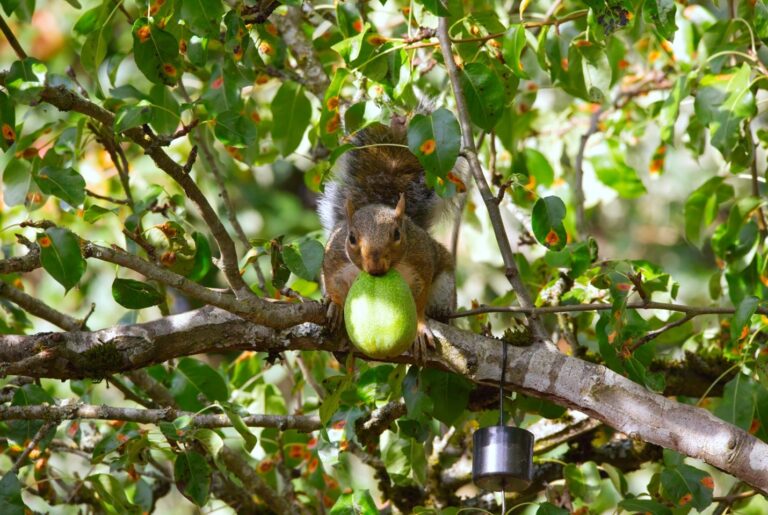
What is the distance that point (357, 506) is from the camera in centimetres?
206

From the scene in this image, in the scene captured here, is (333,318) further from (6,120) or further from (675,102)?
(675,102)

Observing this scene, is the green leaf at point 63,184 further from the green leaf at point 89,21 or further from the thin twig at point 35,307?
the green leaf at point 89,21

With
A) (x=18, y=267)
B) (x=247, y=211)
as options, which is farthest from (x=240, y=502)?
(x=247, y=211)

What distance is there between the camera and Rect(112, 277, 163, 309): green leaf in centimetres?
211

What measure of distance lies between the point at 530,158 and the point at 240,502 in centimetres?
125

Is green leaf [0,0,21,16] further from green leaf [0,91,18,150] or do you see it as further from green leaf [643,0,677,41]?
green leaf [643,0,677,41]

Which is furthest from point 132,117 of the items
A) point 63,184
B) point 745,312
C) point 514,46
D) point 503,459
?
point 745,312

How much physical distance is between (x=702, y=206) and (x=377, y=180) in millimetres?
865

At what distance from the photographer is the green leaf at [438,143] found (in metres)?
1.93

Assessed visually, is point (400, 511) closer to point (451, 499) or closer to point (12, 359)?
point (451, 499)

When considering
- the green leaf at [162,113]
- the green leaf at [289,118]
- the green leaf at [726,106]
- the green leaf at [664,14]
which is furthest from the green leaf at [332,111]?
the green leaf at [726,106]

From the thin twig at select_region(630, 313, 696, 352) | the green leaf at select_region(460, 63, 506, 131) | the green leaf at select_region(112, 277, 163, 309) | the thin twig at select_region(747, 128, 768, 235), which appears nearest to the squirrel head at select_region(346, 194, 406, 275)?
the green leaf at select_region(460, 63, 506, 131)

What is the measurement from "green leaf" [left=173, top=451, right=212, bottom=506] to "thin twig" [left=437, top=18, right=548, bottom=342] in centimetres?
72

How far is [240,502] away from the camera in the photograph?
2709 mm
